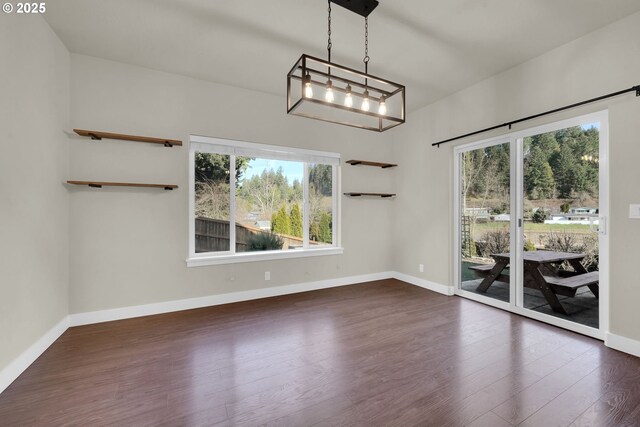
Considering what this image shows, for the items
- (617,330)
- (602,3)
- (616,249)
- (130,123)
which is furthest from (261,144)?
(617,330)

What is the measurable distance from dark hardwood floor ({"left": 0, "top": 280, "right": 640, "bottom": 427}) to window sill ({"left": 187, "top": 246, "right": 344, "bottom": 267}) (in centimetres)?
68

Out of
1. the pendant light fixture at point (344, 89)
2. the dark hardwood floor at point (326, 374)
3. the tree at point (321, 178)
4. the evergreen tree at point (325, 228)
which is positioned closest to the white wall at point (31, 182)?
the dark hardwood floor at point (326, 374)

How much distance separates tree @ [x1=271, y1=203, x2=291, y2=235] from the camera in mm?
4277

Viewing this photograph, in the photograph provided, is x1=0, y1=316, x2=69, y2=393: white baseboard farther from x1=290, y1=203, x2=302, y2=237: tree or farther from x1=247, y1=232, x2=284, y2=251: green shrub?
x1=290, y1=203, x2=302, y2=237: tree

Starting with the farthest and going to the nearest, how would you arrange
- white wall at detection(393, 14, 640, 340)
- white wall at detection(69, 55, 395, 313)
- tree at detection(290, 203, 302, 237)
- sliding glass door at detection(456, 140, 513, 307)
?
tree at detection(290, 203, 302, 237), sliding glass door at detection(456, 140, 513, 307), white wall at detection(69, 55, 395, 313), white wall at detection(393, 14, 640, 340)

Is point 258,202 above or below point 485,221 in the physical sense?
above

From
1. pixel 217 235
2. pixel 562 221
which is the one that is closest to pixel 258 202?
pixel 217 235

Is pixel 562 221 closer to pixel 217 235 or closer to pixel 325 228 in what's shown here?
pixel 325 228

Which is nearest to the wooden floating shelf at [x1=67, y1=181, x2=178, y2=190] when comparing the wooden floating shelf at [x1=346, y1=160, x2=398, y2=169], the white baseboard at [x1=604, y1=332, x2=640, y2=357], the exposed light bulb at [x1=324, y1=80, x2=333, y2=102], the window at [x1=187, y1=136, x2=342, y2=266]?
the window at [x1=187, y1=136, x2=342, y2=266]

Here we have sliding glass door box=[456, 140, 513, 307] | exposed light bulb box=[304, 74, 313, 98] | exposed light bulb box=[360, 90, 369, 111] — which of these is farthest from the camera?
sliding glass door box=[456, 140, 513, 307]

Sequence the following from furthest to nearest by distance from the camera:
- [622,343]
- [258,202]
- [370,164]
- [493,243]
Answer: [370,164]
[258,202]
[493,243]
[622,343]

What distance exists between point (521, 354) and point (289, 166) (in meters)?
3.54

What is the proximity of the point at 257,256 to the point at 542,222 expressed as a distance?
139 inches

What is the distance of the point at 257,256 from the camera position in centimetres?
397
